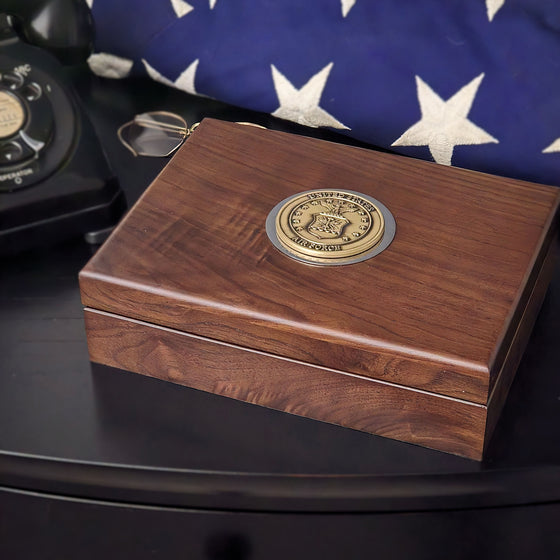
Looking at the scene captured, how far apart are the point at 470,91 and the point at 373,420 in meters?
0.32

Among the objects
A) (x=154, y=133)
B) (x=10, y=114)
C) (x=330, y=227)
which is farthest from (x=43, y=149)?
(x=330, y=227)

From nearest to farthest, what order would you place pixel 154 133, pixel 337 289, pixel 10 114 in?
pixel 337 289 < pixel 10 114 < pixel 154 133

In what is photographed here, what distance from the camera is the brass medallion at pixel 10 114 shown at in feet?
2.33

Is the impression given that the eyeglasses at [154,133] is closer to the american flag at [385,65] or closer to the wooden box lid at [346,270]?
the american flag at [385,65]

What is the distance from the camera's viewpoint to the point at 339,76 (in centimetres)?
80

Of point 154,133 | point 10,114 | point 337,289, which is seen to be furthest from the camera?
point 154,133

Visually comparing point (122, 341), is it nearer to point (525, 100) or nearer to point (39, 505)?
point (39, 505)

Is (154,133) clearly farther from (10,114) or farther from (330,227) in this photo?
(330,227)

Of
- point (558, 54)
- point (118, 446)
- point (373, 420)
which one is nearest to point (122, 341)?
point (118, 446)

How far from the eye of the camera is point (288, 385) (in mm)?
583

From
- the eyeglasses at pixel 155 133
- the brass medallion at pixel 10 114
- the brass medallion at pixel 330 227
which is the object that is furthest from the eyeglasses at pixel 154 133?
the brass medallion at pixel 330 227

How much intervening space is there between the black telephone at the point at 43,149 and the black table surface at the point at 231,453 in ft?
0.38

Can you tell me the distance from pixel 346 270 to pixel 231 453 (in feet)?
0.45

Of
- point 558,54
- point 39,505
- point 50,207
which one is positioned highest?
point 558,54
